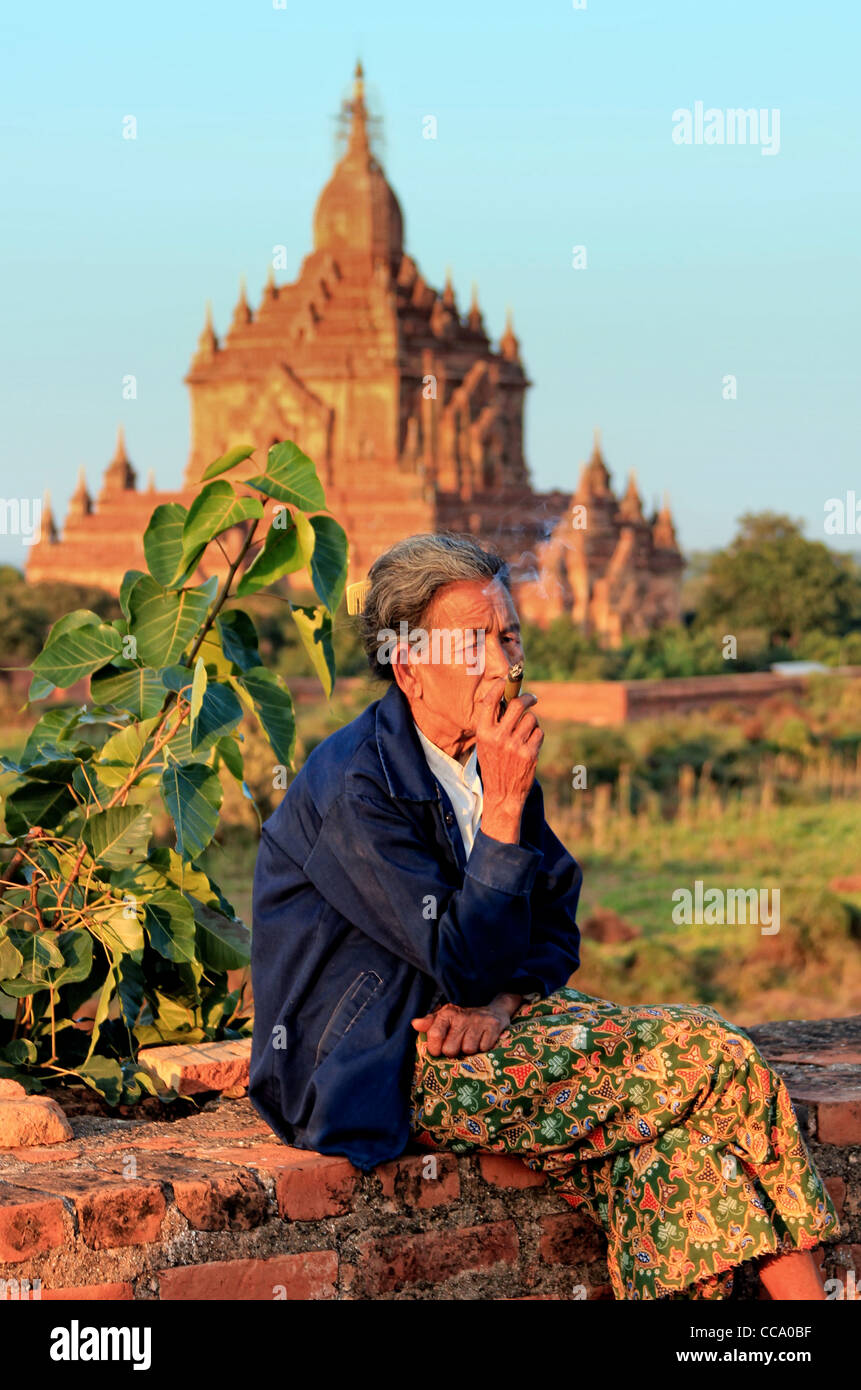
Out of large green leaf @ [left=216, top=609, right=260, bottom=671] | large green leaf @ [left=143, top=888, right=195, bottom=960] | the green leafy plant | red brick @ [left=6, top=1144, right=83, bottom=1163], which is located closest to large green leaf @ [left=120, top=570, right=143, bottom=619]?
the green leafy plant

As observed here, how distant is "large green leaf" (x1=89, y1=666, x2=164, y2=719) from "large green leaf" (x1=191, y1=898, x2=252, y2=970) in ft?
1.17

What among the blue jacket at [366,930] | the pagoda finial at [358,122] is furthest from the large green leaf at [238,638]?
the pagoda finial at [358,122]

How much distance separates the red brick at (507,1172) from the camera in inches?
96.0

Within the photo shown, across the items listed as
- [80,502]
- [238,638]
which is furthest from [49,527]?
[238,638]

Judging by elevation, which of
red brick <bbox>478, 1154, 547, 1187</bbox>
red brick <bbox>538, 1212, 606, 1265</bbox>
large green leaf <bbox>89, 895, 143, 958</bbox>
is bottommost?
red brick <bbox>538, 1212, 606, 1265</bbox>

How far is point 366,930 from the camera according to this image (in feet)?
7.59

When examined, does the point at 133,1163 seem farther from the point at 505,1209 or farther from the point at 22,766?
the point at 22,766

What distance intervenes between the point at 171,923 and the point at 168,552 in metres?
0.57

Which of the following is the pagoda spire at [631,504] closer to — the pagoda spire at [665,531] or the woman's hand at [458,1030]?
the pagoda spire at [665,531]

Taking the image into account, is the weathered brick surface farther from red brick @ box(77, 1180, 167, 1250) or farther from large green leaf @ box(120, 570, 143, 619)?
large green leaf @ box(120, 570, 143, 619)

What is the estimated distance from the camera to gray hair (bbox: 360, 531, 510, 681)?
7.86 ft

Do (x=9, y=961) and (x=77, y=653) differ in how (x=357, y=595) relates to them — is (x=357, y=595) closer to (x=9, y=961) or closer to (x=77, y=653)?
(x=77, y=653)
